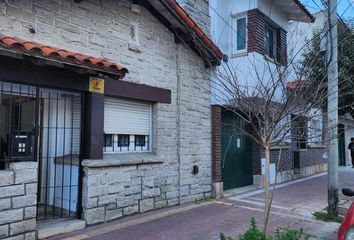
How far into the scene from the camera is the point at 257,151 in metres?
12.5

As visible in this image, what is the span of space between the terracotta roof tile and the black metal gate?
1.11 m

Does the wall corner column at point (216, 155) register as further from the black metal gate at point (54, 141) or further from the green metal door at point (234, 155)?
the black metal gate at point (54, 141)

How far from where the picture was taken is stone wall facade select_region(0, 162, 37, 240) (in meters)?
5.50

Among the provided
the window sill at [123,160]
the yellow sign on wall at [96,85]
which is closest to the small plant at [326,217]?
the window sill at [123,160]

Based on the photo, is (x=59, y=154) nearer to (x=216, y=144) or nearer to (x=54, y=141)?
(x=54, y=141)

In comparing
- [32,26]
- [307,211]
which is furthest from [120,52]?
[307,211]

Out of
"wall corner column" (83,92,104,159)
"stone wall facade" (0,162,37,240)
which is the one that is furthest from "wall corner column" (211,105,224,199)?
"stone wall facade" (0,162,37,240)

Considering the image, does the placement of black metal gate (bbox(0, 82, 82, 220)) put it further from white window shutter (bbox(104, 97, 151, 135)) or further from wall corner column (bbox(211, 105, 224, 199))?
wall corner column (bbox(211, 105, 224, 199))

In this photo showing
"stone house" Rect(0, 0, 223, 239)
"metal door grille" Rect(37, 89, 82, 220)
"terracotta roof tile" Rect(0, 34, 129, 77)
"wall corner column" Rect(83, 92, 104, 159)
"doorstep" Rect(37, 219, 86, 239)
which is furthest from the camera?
"metal door grille" Rect(37, 89, 82, 220)

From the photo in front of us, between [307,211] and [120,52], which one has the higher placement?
[120,52]

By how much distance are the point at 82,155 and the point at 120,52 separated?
7.47 feet

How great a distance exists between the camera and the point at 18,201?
567cm

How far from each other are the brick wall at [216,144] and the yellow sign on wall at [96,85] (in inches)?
155

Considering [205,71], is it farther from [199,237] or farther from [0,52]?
[0,52]
